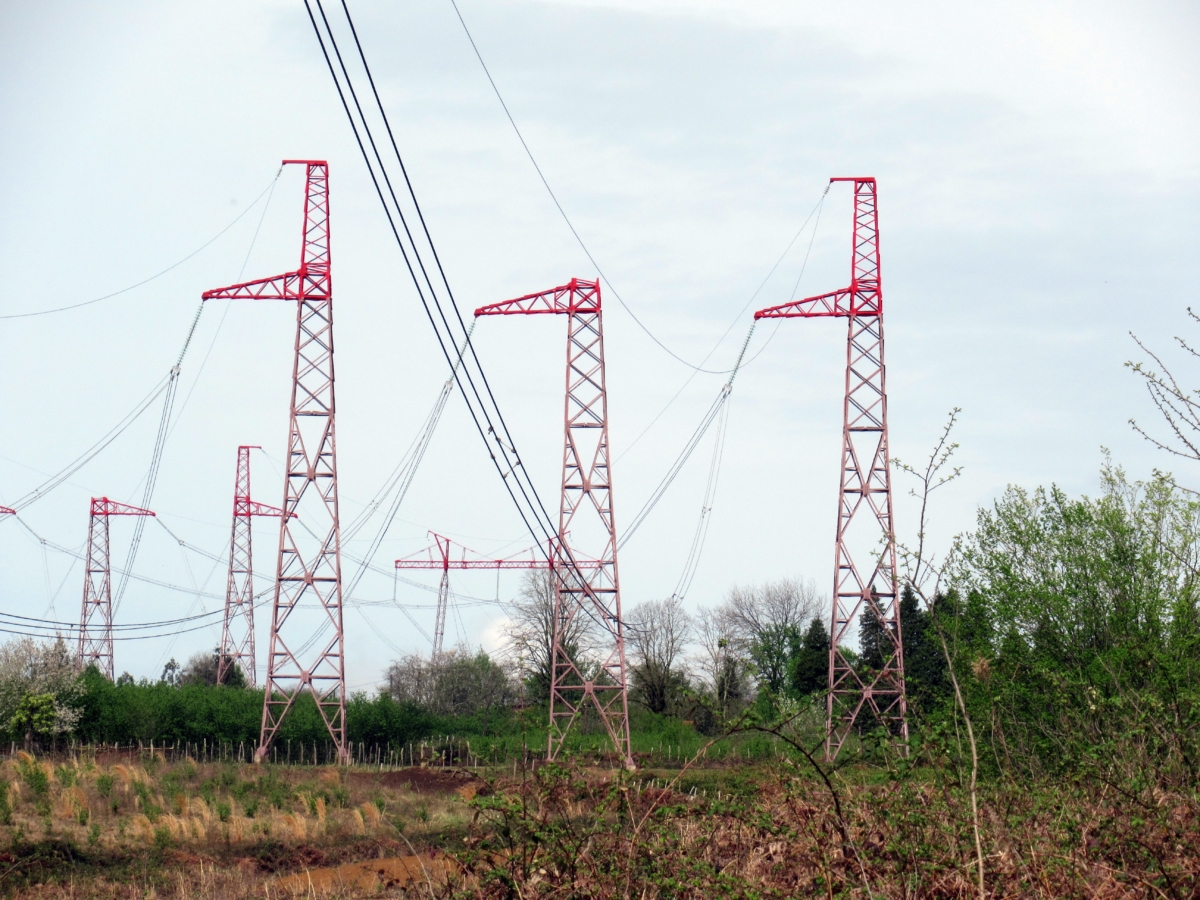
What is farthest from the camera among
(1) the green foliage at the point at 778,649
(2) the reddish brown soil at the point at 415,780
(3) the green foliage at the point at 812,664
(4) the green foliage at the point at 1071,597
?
(1) the green foliage at the point at 778,649

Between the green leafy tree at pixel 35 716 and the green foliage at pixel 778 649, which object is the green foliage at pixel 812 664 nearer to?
the green foliage at pixel 778 649

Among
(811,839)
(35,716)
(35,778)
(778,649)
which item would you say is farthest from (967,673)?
(778,649)

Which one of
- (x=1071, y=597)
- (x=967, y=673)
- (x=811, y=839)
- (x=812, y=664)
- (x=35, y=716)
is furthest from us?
(x=812, y=664)

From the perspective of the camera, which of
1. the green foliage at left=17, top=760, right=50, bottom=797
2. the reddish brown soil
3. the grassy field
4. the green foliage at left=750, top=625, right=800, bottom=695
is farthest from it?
the green foliage at left=750, top=625, right=800, bottom=695

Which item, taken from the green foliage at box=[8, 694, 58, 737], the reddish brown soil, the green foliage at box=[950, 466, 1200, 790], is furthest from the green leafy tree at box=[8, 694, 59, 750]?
the green foliage at box=[950, 466, 1200, 790]

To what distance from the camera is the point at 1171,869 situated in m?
6.53

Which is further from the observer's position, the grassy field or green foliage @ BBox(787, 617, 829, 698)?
green foliage @ BBox(787, 617, 829, 698)

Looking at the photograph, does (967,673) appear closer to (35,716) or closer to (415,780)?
(415,780)

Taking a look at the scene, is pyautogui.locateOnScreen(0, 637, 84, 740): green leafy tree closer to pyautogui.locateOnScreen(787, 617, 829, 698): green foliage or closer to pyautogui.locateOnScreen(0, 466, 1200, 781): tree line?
pyautogui.locateOnScreen(0, 466, 1200, 781): tree line

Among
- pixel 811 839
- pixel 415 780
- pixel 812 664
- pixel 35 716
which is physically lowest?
pixel 415 780

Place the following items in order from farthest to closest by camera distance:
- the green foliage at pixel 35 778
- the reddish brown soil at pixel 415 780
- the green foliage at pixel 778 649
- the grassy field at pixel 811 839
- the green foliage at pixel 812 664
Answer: the green foliage at pixel 778 649 < the green foliage at pixel 812 664 < the reddish brown soil at pixel 415 780 < the green foliage at pixel 35 778 < the grassy field at pixel 811 839

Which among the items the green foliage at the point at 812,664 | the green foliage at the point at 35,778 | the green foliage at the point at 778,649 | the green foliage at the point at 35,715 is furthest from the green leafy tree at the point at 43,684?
the green foliage at the point at 778,649

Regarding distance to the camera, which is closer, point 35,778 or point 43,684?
point 35,778

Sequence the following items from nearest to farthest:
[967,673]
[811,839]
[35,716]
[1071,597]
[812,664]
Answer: [811,839]
[967,673]
[1071,597]
[35,716]
[812,664]
